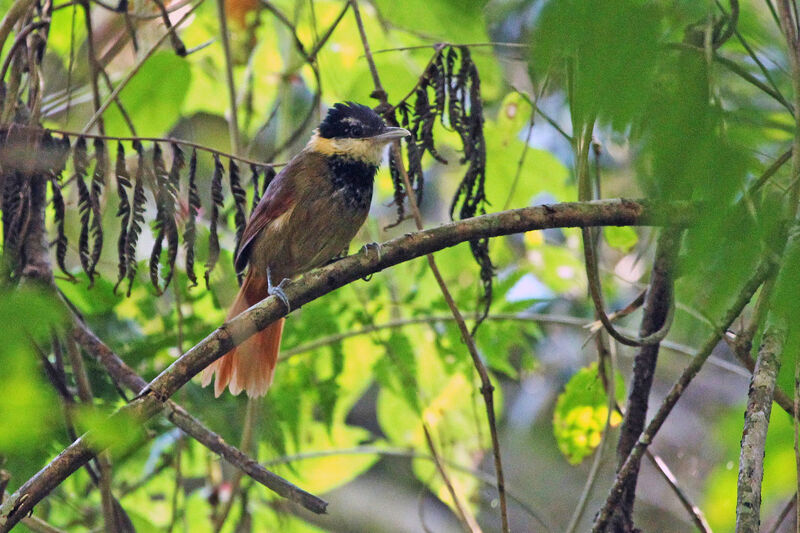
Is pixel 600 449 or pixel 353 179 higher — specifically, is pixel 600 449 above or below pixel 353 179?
below

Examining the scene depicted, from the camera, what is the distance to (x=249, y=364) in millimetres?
2832

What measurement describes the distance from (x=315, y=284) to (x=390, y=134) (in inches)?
41.6

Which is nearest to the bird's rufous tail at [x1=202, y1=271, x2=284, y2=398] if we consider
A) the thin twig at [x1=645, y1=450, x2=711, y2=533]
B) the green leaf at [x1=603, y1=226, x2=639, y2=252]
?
the green leaf at [x1=603, y1=226, x2=639, y2=252]

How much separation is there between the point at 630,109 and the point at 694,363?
1234 mm

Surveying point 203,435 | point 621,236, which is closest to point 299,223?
point 203,435

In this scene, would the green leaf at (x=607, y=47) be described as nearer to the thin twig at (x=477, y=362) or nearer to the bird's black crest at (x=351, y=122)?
the thin twig at (x=477, y=362)

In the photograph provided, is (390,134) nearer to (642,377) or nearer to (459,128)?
(459,128)

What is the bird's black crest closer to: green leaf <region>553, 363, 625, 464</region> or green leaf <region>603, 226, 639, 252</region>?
green leaf <region>603, 226, 639, 252</region>

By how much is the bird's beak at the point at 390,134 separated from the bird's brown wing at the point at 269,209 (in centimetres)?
33

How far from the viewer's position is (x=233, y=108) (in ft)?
9.75

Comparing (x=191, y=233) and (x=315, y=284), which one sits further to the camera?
(x=191, y=233)

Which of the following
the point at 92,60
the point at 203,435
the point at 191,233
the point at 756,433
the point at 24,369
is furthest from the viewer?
the point at 92,60

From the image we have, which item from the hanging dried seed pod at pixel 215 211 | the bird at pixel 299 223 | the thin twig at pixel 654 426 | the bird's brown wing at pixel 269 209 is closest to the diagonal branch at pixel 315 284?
the thin twig at pixel 654 426

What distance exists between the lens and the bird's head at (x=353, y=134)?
118 inches
